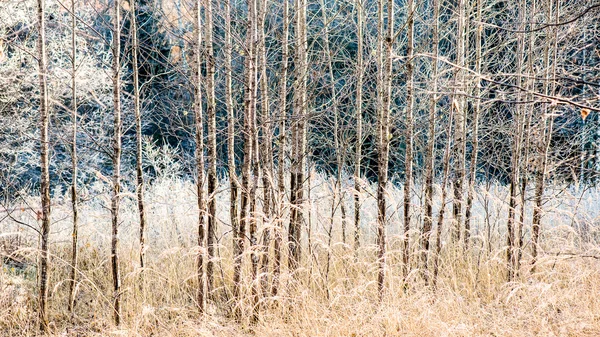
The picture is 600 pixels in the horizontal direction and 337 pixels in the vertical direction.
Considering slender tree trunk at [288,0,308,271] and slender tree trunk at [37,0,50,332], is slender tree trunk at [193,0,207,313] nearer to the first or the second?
slender tree trunk at [288,0,308,271]

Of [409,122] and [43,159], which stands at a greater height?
[409,122]

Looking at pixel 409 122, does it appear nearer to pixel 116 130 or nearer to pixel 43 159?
pixel 116 130

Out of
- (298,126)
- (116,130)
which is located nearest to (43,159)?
(116,130)

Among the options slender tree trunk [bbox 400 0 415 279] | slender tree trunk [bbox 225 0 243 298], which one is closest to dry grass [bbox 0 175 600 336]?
slender tree trunk [bbox 400 0 415 279]

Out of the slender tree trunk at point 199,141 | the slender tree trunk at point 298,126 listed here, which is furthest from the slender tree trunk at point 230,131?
the slender tree trunk at point 298,126

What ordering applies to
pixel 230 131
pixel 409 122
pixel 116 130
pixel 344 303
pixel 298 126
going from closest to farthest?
pixel 116 130, pixel 230 131, pixel 409 122, pixel 344 303, pixel 298 126

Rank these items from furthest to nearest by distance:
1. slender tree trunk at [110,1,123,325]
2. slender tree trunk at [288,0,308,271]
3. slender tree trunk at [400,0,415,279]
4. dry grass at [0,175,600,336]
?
slender tree trunk at [288,0,308,271] → slender tree trunk at [400,0,415,279] → slender tree trunk at [110,1,123,325] → dry grass at [0,175,600,336]

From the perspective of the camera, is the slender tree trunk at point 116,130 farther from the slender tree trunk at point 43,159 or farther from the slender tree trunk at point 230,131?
the slender tree trunk at point 230,131

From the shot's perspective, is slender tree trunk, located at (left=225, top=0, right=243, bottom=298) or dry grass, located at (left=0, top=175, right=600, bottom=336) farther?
slender tree trunk, located at (left=225, top=0, right=243, bottom=298)

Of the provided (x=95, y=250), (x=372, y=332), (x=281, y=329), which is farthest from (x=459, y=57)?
(x=95, y=250)

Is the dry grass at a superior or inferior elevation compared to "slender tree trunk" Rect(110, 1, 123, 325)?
inferior

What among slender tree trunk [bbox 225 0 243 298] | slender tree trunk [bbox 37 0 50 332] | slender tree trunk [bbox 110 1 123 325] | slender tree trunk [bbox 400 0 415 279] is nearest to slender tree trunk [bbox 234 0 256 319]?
slender tree trunk [bbox 225 0 243 298]

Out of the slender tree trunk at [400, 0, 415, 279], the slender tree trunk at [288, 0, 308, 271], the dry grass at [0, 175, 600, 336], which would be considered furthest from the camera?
the slender tree trunk at [288, 0, 308, 271]

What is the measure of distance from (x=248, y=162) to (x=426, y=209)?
2.16m
